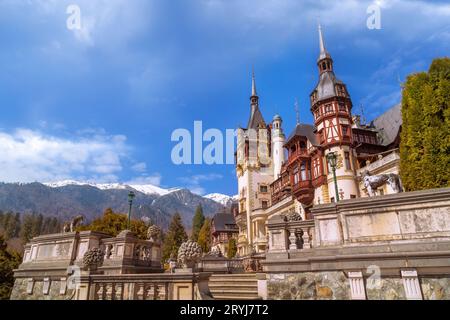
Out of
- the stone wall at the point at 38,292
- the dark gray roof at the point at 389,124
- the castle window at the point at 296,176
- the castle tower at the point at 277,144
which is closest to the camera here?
the stone wall at the point at 38,292

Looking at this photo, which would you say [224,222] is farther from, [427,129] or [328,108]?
[427,129]

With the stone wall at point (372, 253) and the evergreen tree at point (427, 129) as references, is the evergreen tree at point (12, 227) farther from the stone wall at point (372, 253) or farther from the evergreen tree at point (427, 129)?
the evergreen tree at point (427, 129)

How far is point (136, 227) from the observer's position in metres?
36.6

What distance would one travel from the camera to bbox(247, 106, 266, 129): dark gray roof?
191 feet

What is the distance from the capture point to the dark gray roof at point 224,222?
2574 inches

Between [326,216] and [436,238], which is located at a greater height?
[326,216]

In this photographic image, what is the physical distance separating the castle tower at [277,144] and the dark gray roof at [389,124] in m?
19.3

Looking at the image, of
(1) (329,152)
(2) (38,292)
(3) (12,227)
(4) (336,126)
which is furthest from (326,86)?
(3) (12,227)

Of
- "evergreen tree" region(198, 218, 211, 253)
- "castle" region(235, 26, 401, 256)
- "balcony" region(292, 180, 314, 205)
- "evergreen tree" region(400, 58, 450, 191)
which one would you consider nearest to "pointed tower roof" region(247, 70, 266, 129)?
"castle" region(235, 26, 401, 256)

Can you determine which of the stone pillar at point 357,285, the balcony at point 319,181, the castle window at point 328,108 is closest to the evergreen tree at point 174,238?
the balcony at point 319,181
